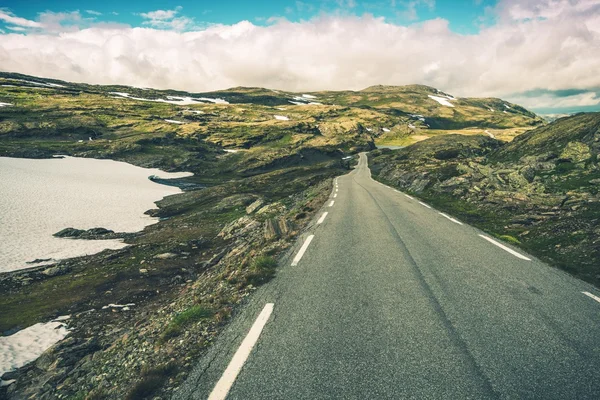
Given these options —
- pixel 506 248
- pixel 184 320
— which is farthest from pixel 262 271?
pixel 506 248

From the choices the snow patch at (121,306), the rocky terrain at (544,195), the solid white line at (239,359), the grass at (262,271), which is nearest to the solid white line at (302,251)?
the grass at (262,271)

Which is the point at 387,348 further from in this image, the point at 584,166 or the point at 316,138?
the point at 316,138

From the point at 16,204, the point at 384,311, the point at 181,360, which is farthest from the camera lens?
the point at 16,204

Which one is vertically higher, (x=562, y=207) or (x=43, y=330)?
(x=562, y=207)

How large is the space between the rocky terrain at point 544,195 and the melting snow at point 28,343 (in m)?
17.4

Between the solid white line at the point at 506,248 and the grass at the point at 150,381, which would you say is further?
the solid white line at the point at 506,248

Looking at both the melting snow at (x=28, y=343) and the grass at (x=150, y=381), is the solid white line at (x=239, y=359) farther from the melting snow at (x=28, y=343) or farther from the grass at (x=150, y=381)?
the melting snow at (x=28, y=343)

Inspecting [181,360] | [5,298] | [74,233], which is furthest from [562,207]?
[74,233]

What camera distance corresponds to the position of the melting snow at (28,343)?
422 inches

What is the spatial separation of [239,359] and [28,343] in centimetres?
1224

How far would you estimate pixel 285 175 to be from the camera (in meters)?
72.2

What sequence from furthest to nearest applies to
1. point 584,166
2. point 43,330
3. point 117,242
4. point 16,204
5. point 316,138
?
point 316,138 → point 16,204 → point 117,242 → point 584,166 → point 43,330

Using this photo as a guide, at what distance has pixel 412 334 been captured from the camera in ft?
17.8

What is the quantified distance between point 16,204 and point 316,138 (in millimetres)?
94692
